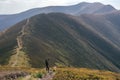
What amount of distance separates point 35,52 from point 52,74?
458ft

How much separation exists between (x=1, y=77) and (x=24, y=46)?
468ft

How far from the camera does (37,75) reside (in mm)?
35594

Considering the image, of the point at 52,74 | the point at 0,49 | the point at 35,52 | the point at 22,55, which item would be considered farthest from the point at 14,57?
the point at 52,74

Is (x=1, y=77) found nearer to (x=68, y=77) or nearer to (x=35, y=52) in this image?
(x=68, y=77)

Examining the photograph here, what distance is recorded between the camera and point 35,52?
178125mm

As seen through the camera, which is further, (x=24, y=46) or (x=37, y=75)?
(x=24, y=46)

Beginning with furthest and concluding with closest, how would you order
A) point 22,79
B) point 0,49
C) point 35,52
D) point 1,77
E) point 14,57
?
point 0,49 < point 35,52 < point 14,57 < point 1,77 < point 22,79

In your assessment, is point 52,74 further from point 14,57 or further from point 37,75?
point 14,57

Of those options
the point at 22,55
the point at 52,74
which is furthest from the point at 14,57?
the point at 52,74

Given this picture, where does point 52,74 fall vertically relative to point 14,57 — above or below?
above

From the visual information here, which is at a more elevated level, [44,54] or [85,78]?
[85,78]

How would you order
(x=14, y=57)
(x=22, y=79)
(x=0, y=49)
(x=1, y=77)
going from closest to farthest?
(x=22, y=79) < (x=1, y=77) < (x=14, y=57) < (x=0, y=49)

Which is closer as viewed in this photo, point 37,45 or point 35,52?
point 35,52

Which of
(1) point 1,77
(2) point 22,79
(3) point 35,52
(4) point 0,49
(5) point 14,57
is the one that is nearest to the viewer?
(2) point 22,79
